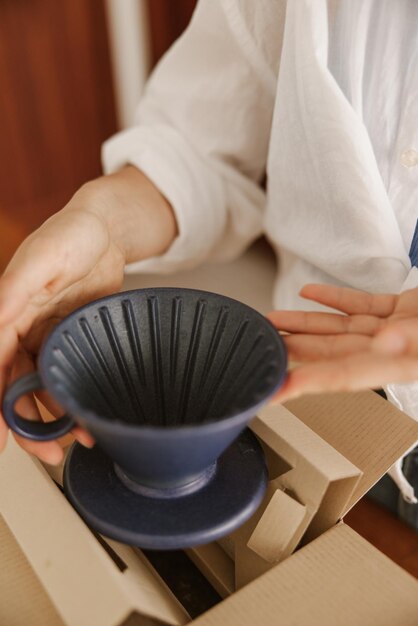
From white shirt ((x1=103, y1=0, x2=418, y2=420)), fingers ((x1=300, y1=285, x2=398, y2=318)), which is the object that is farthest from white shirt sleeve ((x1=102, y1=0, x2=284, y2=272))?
fingers ((x1=300, y1=285, x2=398, y2=318))

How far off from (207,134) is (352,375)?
453 mm

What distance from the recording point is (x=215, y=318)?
0.46 metres

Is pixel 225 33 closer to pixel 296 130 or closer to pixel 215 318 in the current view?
pixel 296 130

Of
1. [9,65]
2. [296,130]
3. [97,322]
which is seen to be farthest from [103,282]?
[9,65]

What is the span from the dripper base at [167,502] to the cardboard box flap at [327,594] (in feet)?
0.14

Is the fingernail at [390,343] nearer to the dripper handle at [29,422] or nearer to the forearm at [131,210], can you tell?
the dripper handle at [29,422]

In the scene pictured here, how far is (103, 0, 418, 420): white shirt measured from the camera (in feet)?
1.86

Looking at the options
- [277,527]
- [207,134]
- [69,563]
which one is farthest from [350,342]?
[207,134]

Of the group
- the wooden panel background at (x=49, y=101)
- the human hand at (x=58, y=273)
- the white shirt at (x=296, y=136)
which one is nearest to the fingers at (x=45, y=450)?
the human hand at (x=58, y=273)

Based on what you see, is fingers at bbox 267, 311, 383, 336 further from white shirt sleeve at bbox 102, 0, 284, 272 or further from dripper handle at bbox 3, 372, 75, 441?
white shirt sleeve at bbox 102, 0, 284, 272

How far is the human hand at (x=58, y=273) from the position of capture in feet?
1.49

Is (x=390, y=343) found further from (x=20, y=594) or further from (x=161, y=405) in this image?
(x=20, y=594)

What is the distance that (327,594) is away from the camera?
1.29 feet

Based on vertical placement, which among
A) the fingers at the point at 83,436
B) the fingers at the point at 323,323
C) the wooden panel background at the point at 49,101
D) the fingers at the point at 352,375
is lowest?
the wooden panel background at the point at 49,101
